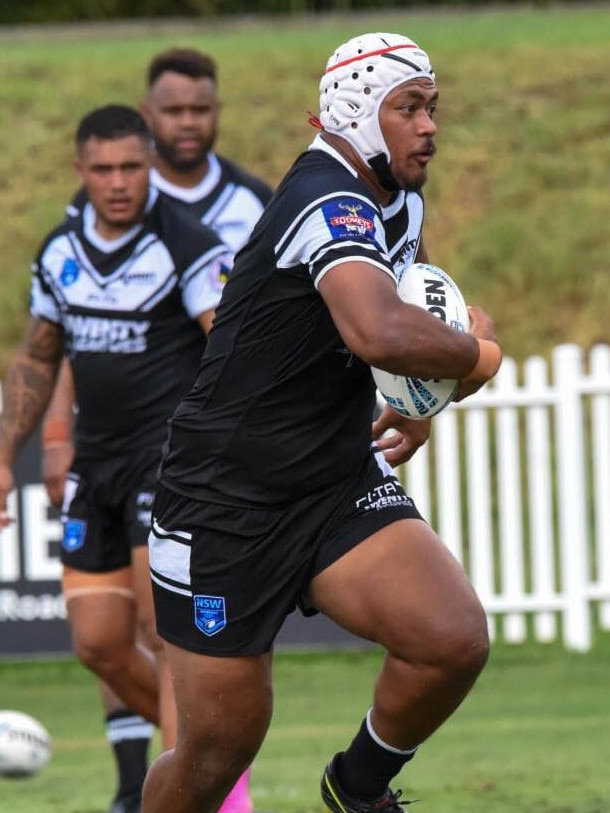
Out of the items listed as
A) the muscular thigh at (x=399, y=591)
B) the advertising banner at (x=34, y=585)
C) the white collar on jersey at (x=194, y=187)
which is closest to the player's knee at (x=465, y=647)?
the muscular thigh at (x=399, y=591)

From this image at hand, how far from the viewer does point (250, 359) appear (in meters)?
4.96

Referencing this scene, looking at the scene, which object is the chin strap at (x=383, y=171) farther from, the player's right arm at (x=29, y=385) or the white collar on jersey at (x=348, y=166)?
the player's right arm at (x=29, y=385)

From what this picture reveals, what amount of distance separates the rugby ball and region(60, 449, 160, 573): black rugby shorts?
1884 mm

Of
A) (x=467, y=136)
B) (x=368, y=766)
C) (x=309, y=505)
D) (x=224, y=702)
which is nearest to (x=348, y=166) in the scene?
(x=309, y=505)

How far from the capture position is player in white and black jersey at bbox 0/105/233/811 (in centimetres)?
661

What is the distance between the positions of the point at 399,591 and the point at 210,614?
1.74ft

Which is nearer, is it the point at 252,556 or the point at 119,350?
the point at 252,556

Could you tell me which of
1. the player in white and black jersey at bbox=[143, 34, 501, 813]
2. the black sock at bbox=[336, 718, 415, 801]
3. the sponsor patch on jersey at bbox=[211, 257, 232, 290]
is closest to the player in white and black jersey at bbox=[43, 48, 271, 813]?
the sponsor patch on jersey at bbox=[211, 257, 232, 290]

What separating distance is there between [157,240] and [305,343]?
6.24 feet

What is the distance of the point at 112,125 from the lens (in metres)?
6.87

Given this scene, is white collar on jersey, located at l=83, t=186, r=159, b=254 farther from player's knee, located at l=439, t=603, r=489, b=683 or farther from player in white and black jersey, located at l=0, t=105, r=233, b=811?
player's knee, located at l=439, t=603, r=489, b=683

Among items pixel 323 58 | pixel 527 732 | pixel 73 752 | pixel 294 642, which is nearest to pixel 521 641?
pixel 294 642

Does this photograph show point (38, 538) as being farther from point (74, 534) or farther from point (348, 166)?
point (348, 166)

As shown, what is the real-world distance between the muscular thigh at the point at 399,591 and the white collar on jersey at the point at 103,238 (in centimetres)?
209
